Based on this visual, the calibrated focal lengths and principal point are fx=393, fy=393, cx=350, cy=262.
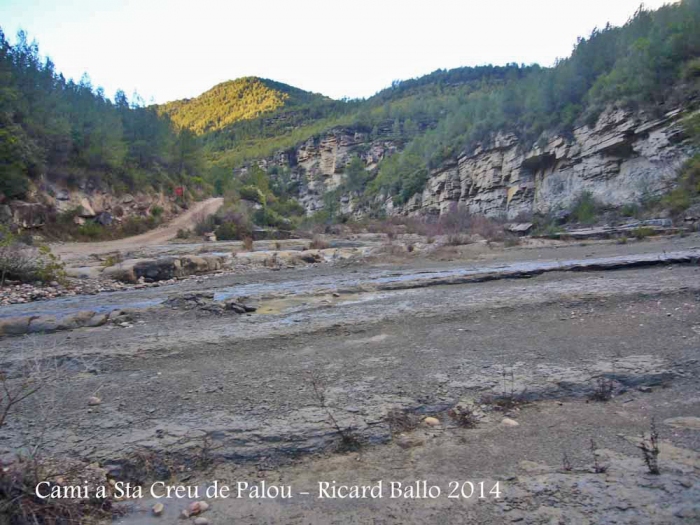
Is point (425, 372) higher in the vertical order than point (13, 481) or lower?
lower

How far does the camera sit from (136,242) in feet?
75.7

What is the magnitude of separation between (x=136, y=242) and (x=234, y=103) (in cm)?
13070

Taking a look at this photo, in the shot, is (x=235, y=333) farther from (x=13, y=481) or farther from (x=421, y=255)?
(x=421, y=255)

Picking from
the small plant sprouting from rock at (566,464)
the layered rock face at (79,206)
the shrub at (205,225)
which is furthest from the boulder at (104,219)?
the small plant sprouting from rock at (566,464)

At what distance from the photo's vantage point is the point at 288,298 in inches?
364

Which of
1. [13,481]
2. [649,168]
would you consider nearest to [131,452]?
[13,481]

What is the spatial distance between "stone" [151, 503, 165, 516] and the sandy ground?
4 centimetres

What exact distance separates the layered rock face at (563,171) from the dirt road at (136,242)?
24214mm

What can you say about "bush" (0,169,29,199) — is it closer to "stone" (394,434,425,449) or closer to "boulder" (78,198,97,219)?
"boulder" (78,198,97,219)

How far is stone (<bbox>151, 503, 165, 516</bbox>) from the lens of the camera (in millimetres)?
2248

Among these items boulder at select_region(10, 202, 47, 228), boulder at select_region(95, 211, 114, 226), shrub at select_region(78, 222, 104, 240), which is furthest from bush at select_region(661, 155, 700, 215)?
boulder at select_region(10, 202, 47, 228)

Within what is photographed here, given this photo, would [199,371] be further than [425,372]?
Yes

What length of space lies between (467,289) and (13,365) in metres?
8.02

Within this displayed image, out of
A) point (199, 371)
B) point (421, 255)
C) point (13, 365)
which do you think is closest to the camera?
point (199, 371)
